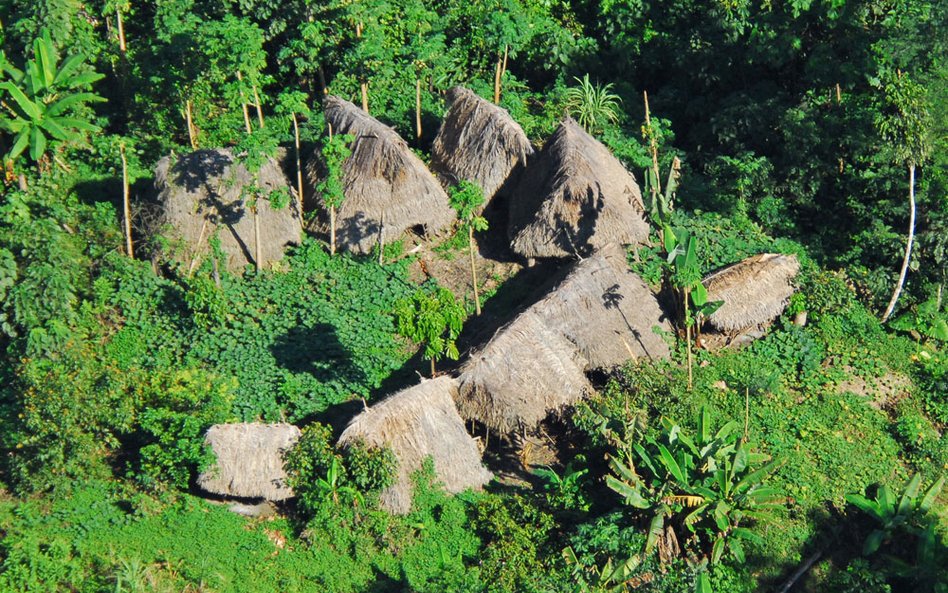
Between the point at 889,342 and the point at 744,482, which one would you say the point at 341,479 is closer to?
the point at 744,482

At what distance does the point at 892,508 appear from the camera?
12.0 meters

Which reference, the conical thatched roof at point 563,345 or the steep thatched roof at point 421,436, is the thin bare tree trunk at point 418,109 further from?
the steep thatched roof at point 421,436

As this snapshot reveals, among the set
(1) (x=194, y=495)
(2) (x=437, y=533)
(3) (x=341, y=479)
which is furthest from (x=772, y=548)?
(1) (x=194, y=495)

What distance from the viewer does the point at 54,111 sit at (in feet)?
49.8

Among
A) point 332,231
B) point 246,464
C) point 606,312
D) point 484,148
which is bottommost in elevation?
point 246,464

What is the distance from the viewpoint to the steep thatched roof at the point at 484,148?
51.0 ft

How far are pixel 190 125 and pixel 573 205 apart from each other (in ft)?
18.2

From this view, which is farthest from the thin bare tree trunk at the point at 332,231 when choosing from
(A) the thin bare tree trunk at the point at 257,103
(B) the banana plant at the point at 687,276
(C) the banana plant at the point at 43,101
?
(B) the banana plant at the point at 687,276

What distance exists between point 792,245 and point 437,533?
21.5 feet

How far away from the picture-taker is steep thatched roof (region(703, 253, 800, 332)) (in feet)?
46.8

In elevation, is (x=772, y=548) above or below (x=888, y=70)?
below

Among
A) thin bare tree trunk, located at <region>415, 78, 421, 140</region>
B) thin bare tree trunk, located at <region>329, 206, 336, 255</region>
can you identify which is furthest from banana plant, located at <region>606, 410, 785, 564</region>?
thin bare tree trunk, located at <region>415, 78, 421, 140</region>

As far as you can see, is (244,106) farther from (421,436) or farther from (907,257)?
(907,257)

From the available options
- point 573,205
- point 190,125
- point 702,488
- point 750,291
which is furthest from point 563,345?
point 190,125
